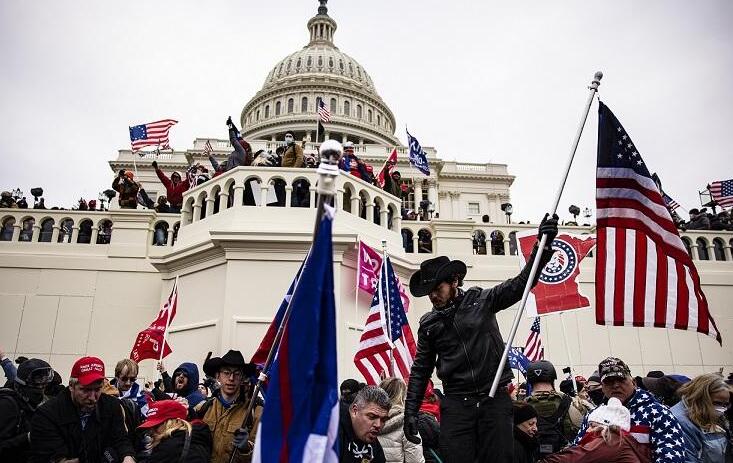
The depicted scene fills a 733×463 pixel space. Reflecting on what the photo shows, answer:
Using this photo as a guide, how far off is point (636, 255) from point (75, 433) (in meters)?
4.84

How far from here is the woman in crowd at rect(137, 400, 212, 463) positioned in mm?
4059

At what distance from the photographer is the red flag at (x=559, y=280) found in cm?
1103

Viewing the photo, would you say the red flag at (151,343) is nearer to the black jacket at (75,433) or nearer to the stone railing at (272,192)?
the stone railing at (272,192)

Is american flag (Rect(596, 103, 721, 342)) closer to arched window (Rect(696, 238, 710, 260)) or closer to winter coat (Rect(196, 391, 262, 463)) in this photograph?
winter coat (Rect(196, 391, 262, 463))

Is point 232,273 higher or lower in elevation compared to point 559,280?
higher

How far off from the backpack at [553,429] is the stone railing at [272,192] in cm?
787

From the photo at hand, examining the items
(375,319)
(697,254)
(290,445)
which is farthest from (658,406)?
(697,254)

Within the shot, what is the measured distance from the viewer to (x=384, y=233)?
13422mm

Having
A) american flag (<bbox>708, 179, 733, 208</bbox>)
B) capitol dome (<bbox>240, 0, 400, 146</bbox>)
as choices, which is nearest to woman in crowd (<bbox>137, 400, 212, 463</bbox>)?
american flag (<bbox>708, 179, 733, 208</bbox>)

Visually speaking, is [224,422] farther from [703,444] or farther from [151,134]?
[151,134]

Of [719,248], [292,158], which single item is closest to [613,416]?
[292,158]

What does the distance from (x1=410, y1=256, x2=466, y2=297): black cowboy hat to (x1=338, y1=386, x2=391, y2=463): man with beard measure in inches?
33.7

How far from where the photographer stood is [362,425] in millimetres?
4113

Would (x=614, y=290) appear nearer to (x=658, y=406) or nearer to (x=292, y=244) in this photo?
A: (x=658, y=406)
